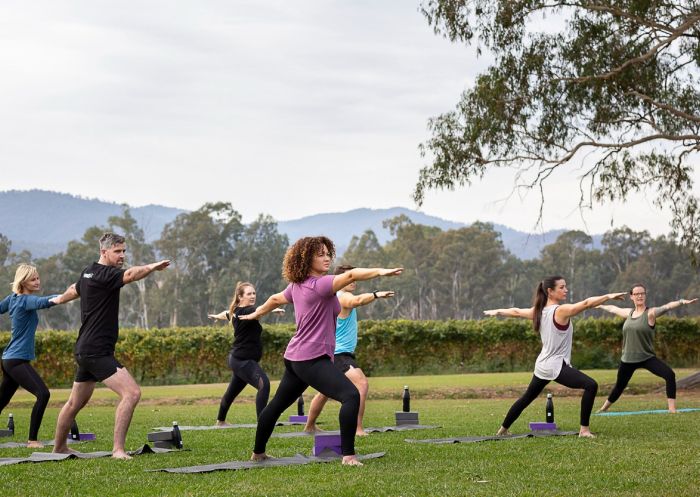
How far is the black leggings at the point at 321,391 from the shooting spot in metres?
9.50

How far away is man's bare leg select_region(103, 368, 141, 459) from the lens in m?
10.4

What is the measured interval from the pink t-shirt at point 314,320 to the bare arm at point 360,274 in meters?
0.17

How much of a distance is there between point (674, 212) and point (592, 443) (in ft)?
63.0

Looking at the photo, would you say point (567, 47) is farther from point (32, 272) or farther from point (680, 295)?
point (680, 295)

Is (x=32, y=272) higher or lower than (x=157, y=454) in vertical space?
higher

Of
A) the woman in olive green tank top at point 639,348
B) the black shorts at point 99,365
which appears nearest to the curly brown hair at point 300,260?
the black shorts at point 99,365

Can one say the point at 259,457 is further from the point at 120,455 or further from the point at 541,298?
the point at 541,298

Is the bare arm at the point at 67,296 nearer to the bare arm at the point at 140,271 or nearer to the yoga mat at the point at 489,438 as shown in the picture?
the bare arm at the point at 140,271

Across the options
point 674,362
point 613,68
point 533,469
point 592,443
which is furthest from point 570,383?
point 674,362

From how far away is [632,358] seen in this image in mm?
16750

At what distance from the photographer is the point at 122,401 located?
10.5 metres

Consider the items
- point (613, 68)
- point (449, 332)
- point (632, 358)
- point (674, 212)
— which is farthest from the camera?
point (449, 332)

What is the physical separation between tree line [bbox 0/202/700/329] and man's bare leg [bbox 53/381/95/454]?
83.3 m

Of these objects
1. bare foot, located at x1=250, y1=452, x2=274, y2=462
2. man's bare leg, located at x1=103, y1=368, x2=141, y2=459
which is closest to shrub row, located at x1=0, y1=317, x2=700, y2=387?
man's bare leg, located at x1=103, y1=368, x2=141, y2=459
